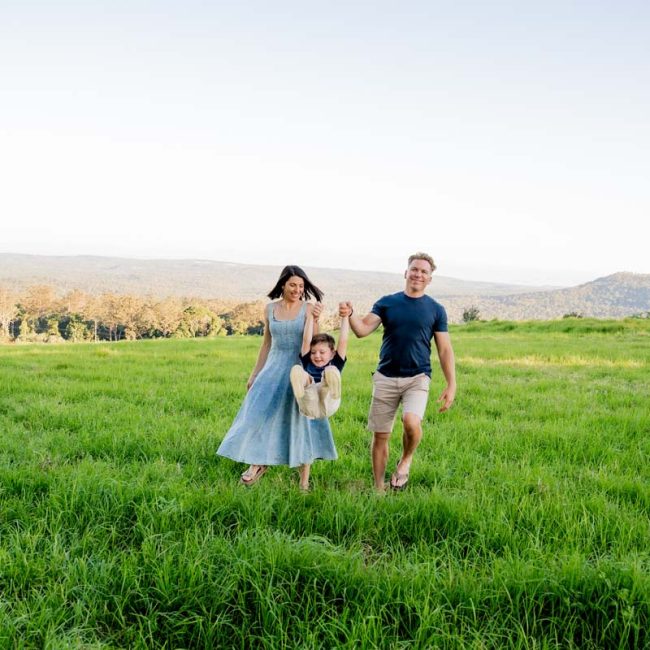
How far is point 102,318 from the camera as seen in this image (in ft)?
318

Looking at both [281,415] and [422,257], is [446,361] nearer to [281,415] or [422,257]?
[422,257]

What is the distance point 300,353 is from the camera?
5.37 m

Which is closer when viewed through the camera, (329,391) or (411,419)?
(329,391)

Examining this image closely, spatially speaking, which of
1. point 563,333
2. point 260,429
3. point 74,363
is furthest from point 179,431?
point 563,333

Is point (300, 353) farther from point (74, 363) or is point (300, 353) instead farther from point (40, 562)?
point (74, 363)

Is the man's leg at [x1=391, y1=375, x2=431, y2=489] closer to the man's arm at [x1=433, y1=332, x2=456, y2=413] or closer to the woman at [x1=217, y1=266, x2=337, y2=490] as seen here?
the man's arm at [x1=433, y1=332, x2=456, y2=413]

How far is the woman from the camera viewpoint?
5.11 m

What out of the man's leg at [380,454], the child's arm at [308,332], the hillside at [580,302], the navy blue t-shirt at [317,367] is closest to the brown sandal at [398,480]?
the man's leg at [380,454]

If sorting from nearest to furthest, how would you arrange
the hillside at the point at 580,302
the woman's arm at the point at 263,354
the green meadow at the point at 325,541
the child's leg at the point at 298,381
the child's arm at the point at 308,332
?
the green meadow at the point at 325,541 → the child's leg at the point at 298,381 → the child's arm at the point at 308,332 → the woman's arm at the point at 263,354 → the hillside at the point at 580,302

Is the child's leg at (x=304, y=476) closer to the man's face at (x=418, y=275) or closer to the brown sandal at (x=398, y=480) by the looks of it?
the brown sandal at (x=398, y=480)

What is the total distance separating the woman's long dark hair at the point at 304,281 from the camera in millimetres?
5293

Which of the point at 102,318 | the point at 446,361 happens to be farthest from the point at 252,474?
the point at 102,318

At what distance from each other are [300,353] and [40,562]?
2808mm

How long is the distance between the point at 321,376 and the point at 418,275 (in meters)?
1.32
